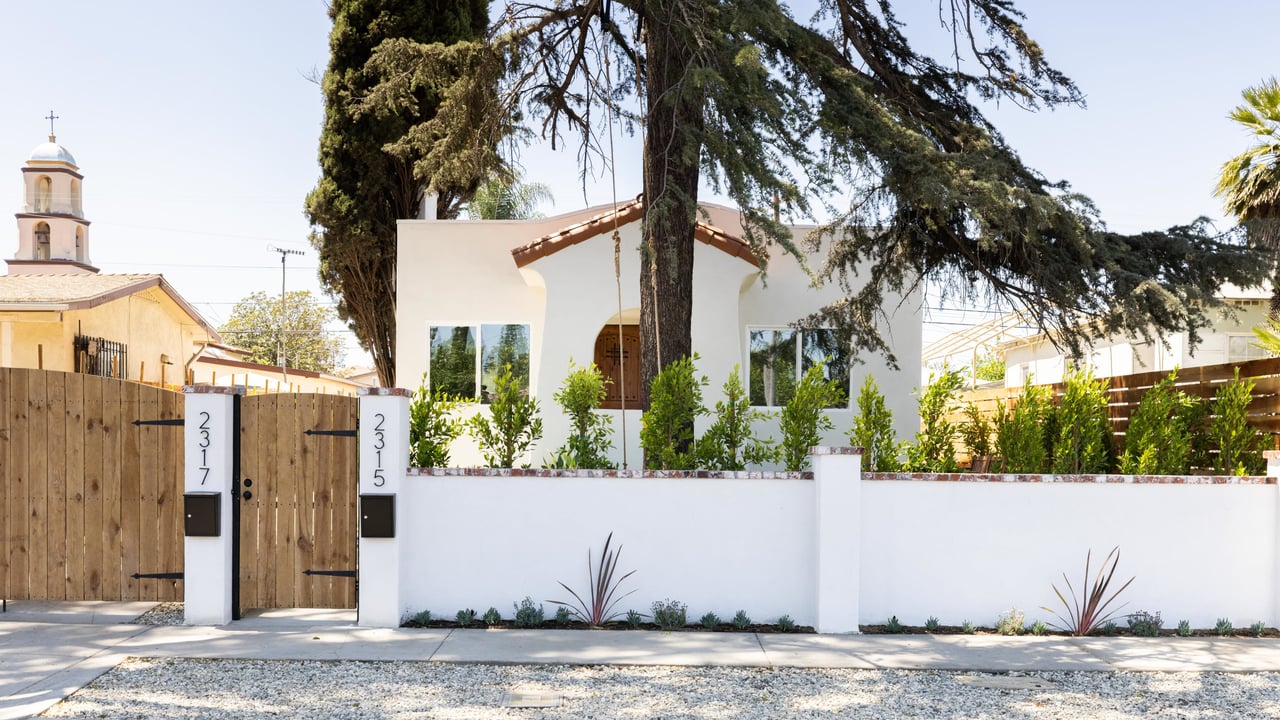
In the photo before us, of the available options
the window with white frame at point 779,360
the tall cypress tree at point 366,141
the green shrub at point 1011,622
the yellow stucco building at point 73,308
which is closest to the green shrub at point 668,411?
the green shrub at point 1011,622

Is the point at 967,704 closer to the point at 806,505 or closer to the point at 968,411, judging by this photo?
the point at 806,505

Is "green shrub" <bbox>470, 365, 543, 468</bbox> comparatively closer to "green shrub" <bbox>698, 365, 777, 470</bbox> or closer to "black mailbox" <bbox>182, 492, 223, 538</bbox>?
"green shrub" <bbox>698, 365, 777, 470</bbox>

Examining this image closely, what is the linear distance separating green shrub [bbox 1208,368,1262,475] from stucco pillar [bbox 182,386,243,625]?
863cm

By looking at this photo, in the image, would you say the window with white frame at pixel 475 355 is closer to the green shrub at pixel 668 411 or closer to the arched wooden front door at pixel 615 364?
the arched wooden front door at pixel 615 364

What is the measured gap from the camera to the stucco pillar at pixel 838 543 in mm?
7121

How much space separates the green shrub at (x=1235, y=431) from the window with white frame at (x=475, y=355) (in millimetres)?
8908

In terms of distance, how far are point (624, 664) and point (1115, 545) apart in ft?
14.2

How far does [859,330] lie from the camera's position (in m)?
10.8

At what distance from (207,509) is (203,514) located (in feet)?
0.17

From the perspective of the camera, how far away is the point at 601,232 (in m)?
12.5

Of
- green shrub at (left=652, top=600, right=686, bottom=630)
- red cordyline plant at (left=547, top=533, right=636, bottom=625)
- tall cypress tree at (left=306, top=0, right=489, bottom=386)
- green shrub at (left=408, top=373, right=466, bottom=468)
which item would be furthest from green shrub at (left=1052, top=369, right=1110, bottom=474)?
tall cypress tree at (left=306, top=0, right=489, bottom=386)

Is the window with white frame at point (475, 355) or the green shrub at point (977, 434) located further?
the window with white frame at point (475, 355)

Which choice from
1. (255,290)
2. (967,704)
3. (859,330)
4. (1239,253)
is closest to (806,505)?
(967,704)

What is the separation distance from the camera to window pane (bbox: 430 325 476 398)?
43.8ft
